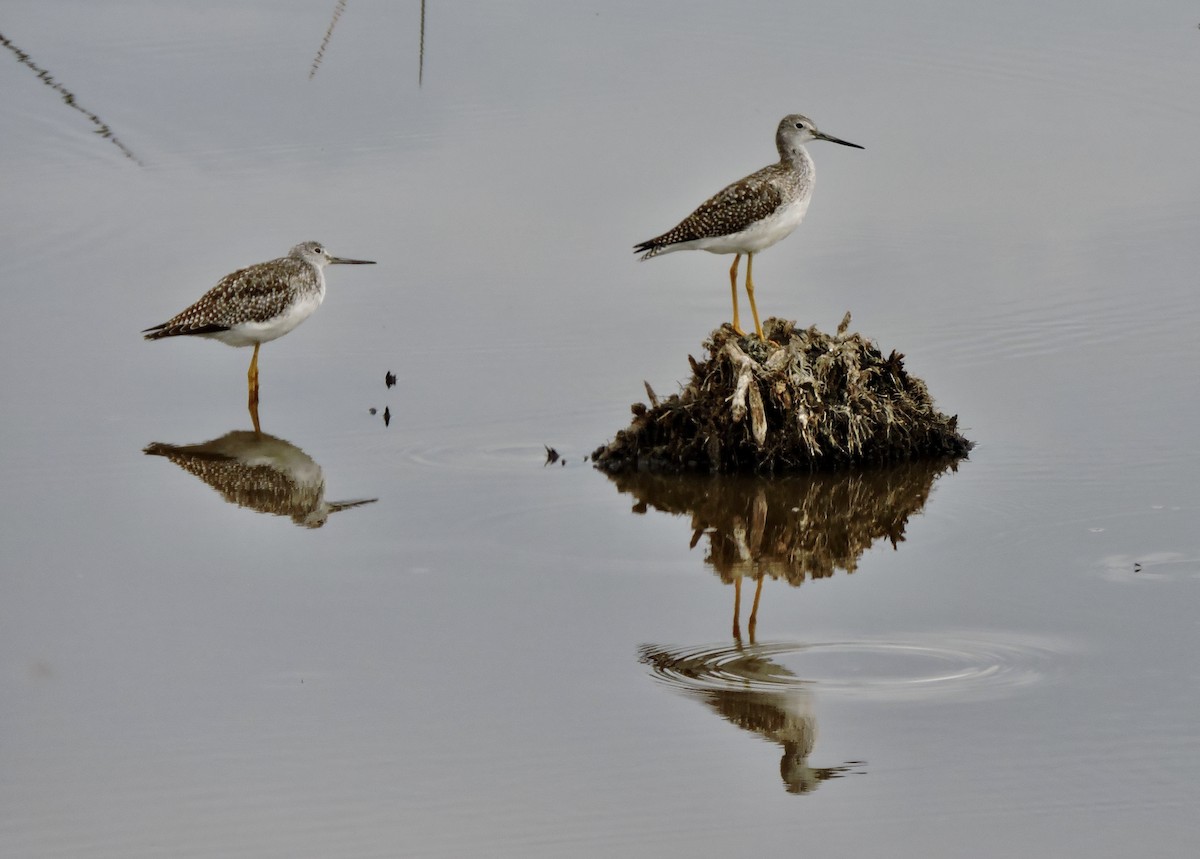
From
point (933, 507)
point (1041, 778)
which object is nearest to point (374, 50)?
point (933, 507)

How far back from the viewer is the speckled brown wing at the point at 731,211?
42.7 ft

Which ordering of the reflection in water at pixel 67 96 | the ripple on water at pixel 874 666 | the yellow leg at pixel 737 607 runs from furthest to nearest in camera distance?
the reflection in water at pixel 67 96 → the yellow leg at pixel 737 607 → the ripple on water at pixel 874 666

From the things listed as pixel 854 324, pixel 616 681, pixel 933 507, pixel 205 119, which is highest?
pixel 205 119

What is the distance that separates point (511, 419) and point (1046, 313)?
4458 mm

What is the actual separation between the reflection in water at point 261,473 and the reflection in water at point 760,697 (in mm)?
3200

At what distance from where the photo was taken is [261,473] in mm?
12086

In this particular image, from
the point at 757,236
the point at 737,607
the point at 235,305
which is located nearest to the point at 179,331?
the point at 235,305

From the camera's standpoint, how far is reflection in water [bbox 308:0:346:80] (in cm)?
2045

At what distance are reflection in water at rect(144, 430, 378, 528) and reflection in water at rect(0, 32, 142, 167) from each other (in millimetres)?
6771

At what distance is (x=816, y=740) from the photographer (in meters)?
7.76

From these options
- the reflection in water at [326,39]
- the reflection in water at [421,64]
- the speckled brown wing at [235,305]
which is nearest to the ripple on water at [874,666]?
the speckled brown wing at [235,305]

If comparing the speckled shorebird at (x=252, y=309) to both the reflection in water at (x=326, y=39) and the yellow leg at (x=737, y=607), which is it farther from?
the reflection in water at (x=326, y=39)

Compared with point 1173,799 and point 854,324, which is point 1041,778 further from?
point 854,324

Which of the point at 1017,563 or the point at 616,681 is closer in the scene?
the point at 616,681
